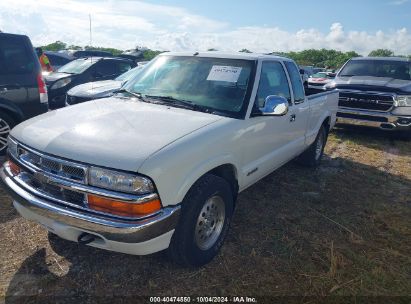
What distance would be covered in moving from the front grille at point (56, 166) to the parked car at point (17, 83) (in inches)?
113

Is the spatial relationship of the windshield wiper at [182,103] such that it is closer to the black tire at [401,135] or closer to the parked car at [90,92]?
the parked car at [90,92]

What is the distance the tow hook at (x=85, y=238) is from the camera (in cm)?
260

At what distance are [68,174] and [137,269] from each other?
107cm

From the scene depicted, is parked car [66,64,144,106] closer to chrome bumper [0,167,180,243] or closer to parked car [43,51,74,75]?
chrome bumper [0,167,180,243]

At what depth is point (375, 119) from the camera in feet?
26.6

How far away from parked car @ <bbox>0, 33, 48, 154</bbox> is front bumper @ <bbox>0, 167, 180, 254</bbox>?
3.06m

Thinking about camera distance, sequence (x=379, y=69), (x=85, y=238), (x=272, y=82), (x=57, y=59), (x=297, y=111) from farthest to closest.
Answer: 1. (x=57, y=59)
2. (x=379, y=69)
3. (x=297, y=111)
4. (x=272, y=82)
5. (x=85, y=238)

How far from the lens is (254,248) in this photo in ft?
11.7

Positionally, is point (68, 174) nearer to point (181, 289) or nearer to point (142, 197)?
point (142, 197)

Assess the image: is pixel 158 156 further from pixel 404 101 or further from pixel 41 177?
pixel 404 101

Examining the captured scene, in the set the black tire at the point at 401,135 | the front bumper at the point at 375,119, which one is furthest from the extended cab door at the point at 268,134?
the black tire at the point at 401,135

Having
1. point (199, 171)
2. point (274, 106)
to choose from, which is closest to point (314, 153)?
point (274, 106)

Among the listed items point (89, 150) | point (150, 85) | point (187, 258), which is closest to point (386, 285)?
point (187, 258)

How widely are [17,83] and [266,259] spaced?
14.4 feet
